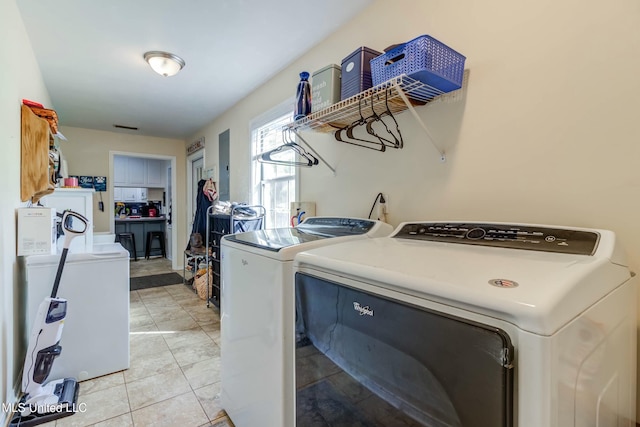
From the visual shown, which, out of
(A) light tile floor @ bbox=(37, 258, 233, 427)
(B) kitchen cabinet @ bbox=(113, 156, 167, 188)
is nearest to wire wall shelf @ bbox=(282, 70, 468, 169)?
(A) light tile floor @ bbox=(37, 258, 233, 427)

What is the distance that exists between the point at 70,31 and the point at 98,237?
8.88 feet

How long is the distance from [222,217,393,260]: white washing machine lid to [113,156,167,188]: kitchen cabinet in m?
6.39

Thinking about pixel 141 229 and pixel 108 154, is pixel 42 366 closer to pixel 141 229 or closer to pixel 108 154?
pixel 108 154

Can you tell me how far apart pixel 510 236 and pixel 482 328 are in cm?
60

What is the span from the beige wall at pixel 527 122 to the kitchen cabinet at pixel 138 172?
685 cm

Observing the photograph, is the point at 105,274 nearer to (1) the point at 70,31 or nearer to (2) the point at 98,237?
(1) the point at 70,31

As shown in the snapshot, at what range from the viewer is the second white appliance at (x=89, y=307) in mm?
2041

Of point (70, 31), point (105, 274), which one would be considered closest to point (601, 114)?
point (105, 274)

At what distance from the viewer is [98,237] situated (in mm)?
4102

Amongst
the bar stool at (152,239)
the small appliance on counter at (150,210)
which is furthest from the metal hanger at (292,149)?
the small appliance on counter at (150,210)

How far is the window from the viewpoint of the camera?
2.85 m

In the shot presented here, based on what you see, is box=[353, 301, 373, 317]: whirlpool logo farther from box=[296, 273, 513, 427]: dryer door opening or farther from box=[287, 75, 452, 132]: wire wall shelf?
box=[287, 75, 452, 132]: wire wall shelf

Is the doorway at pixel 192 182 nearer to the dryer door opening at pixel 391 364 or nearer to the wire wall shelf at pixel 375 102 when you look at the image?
the wire wall shelf at pixel 375 102

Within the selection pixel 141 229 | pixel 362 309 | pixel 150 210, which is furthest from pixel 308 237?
pixel 150 210
